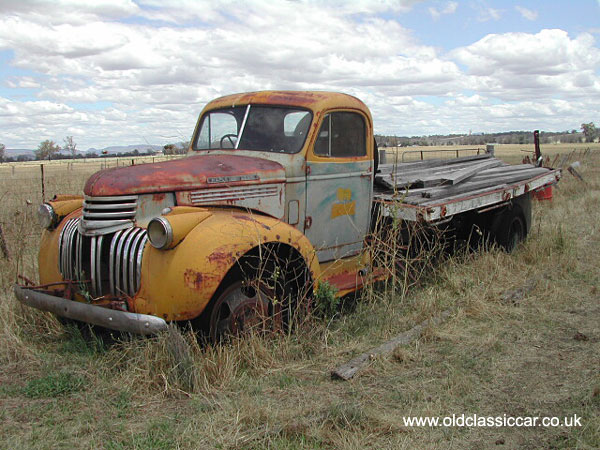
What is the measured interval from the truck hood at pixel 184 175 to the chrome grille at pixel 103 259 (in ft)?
1.10

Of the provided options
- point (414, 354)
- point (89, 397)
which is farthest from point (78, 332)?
point (414, 354)

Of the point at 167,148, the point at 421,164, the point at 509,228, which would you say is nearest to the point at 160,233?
the point at 167,148

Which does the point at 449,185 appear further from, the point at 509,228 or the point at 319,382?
the point at 319,382

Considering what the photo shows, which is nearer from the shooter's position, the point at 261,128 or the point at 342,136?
the point at 261,128

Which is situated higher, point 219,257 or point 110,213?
point 110,213

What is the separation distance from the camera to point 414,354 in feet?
13.9

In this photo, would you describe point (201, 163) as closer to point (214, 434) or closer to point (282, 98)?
point (282, 98)

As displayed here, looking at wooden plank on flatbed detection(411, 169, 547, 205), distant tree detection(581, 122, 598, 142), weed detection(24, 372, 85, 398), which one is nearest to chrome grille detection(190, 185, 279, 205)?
weed detection(24, 372, 85, 398)

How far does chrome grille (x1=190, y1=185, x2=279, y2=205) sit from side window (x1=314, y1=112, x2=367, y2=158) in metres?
0.67

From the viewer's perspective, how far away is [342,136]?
5379 mm

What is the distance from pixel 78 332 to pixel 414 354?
271 cm

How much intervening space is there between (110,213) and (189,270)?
83cm

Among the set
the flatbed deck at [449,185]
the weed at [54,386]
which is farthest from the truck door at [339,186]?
the weed at [54,386]

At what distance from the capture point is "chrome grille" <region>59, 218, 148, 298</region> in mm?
3914
